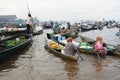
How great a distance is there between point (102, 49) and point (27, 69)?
525 centimetres

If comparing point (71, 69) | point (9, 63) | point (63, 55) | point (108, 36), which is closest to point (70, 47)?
point (63, 55)

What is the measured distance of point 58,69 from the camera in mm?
11977

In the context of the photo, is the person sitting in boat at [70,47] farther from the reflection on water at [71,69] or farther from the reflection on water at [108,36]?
the reflection on water at [108,36]

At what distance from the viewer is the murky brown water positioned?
415 inches

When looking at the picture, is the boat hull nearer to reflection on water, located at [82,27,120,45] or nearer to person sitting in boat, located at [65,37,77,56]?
person sitting in boat, located at [65,37,77,56]

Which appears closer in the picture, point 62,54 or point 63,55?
point 63,55

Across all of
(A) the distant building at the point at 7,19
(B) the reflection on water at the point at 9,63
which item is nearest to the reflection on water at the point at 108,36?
(B) the reflection on water at the point at 9,63

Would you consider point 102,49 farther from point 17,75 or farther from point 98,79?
point 17,75

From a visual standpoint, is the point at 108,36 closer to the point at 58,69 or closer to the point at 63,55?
the point at 63,55

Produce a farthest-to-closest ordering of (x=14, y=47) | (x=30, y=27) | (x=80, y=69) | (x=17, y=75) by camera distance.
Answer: (x=30, y=27)
(x=14, y=47)
(x=80, y=69)
(x=17, y=75)

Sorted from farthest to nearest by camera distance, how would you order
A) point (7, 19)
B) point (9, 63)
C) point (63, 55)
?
point (7, 19)
point (63, 55)
point (9, 63)

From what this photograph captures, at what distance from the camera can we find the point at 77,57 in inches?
524

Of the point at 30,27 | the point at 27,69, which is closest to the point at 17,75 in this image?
the point at 27,69

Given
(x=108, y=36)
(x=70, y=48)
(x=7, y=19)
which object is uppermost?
(x=7, y=19)
